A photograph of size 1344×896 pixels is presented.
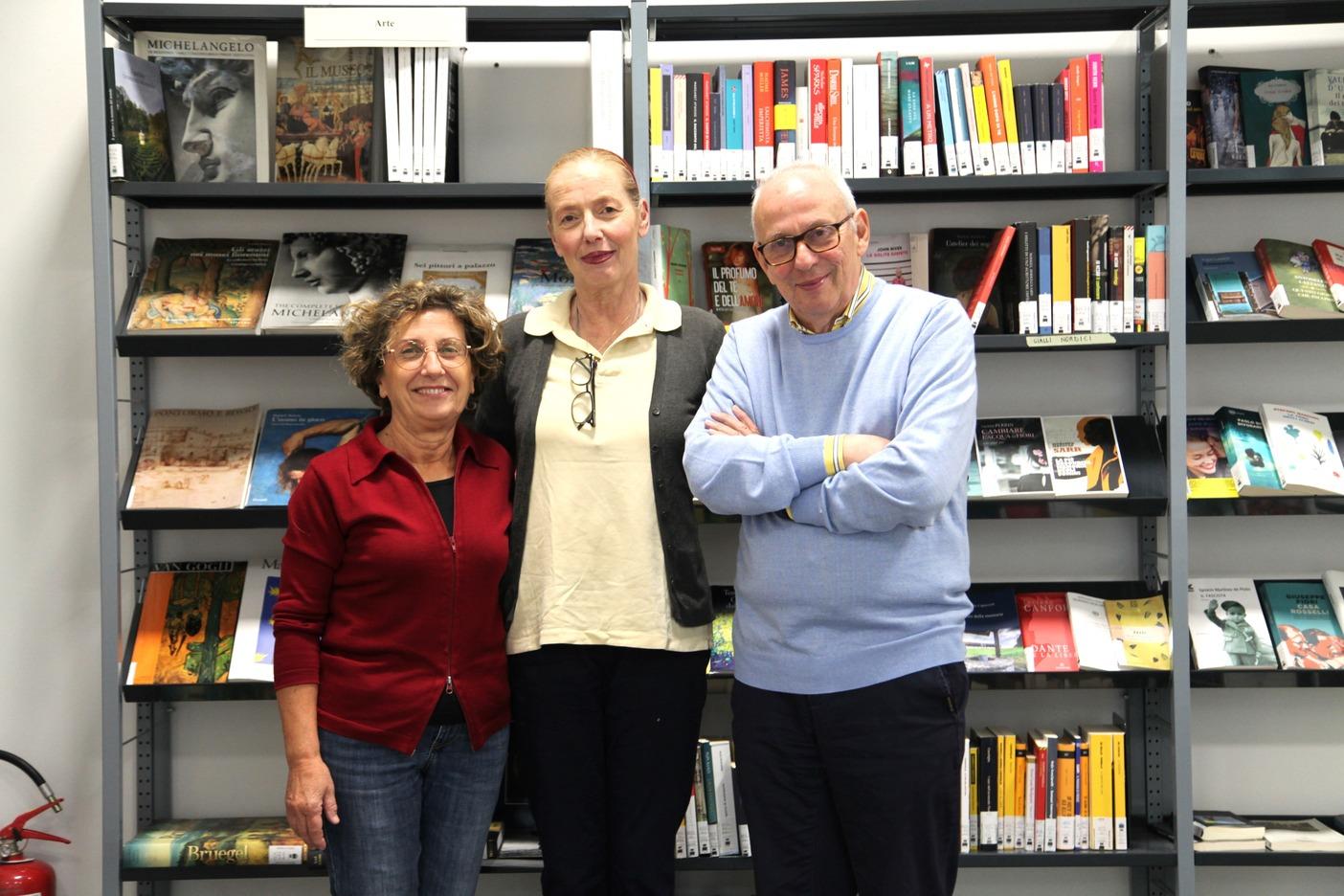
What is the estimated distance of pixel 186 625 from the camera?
8.69 ft

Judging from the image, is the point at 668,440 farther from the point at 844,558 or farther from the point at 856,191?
the point at 856,191

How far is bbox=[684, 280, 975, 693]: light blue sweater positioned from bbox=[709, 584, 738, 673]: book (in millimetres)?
718

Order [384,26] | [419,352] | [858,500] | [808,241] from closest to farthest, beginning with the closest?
[858,500] < [808,241] < [419,352] < [384,26]

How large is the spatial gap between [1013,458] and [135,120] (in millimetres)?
2269

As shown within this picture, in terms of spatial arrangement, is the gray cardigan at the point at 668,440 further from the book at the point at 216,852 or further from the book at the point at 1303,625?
the book at the point at 1303,625

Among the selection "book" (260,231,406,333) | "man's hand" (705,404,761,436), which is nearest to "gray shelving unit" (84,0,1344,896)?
A: "book" (260,231,406,333)

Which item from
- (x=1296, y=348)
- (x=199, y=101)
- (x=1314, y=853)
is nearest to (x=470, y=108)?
(x=199, y=101)

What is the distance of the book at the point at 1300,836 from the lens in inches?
101

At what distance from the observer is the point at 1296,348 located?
282 centimetres

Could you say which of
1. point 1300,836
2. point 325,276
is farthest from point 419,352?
point 1300,836

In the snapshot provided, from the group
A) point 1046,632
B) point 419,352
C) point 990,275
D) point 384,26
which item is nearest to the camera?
point 419,352

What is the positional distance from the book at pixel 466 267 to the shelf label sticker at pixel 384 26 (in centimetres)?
53

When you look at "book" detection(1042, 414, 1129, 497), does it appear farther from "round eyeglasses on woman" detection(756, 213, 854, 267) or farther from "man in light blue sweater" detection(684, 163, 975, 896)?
"round eyeglasses on woman" detection(756, 213, 854, 267)

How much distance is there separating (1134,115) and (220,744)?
2.97 metres
